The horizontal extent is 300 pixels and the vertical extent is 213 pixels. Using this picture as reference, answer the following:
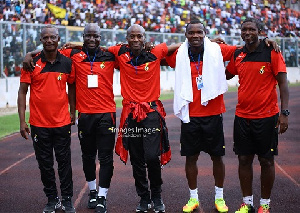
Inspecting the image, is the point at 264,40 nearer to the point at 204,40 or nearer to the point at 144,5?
the point at 204,40

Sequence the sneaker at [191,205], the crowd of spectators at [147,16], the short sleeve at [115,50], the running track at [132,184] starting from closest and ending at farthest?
the sneaker at [191,205] < the short sleeve at [115,50] < the running track at [132,184] < the crowd of spectators at [147,16]

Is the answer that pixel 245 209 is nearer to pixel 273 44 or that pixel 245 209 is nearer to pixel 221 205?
pixel 221 205

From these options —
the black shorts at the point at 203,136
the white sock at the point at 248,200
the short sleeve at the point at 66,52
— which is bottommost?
the white sock at the point at 248,200

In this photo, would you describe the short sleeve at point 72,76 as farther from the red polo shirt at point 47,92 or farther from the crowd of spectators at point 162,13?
the crowd of spectators at point 162,13

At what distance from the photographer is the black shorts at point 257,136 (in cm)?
572

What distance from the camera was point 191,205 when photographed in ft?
19.8

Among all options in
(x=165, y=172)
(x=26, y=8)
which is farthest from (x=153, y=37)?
(x=165, y=172)

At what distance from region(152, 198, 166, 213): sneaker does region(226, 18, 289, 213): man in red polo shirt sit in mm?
831

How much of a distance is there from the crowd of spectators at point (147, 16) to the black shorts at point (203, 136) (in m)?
12.6

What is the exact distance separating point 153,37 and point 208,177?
17.2 m

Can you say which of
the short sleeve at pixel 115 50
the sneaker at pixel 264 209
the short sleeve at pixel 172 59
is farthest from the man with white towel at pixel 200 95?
the short sleeve at pixel 115 50

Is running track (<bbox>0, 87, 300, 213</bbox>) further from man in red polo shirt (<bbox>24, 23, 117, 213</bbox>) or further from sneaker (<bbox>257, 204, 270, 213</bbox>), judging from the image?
man in red polo shirt (<bbox>24, 23, 117, 213</bbox>)

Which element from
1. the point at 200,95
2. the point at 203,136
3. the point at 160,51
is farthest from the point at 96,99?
the point at 203,136

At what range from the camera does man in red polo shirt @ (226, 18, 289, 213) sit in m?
5.67
